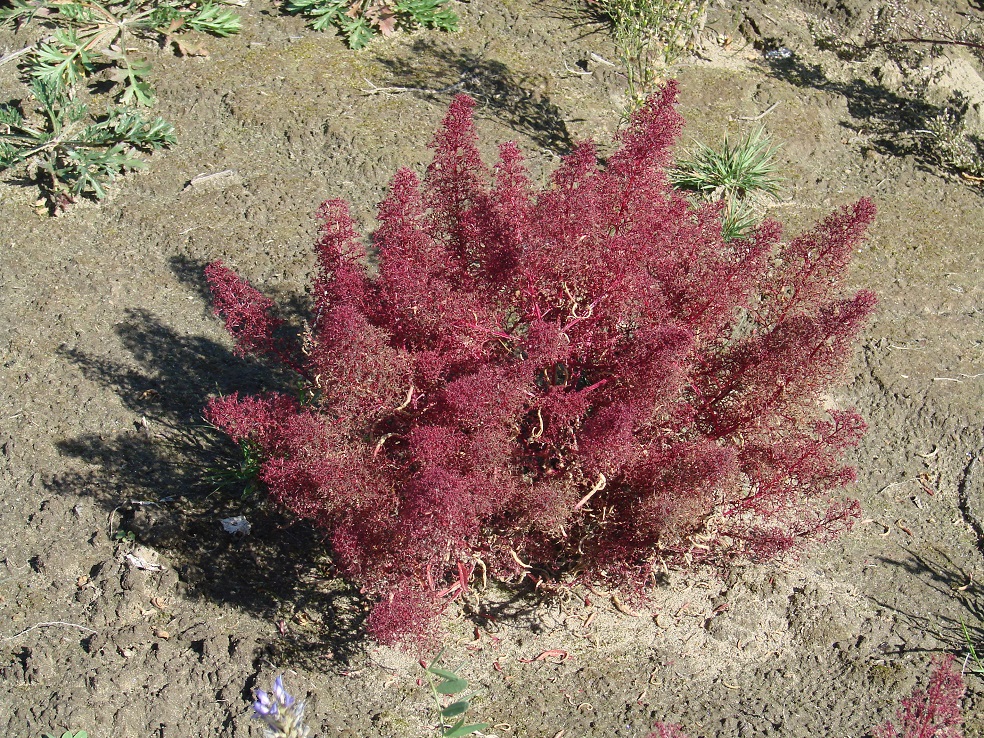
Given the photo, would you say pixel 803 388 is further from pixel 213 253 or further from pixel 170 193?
pixel 170 193

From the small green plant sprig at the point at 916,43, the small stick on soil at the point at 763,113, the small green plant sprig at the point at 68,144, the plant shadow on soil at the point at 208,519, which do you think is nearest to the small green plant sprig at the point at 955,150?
the small green plant sprig at the point at 916,43

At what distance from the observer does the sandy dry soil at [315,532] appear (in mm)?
3295

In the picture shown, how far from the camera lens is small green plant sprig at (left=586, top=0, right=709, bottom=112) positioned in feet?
19.8

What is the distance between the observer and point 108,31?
19.0 ft

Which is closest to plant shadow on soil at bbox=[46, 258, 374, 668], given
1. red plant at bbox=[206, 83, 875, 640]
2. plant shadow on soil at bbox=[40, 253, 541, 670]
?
plant shadow on soil at bbox=[40, 253, 541, 670]

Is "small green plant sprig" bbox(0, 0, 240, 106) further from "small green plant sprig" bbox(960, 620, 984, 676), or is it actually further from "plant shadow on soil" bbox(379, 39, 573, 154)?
"small green plant sprig" bbox(960, 620, 984, 676)

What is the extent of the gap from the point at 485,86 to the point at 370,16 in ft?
3.15

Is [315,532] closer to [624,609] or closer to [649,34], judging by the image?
[624,609]

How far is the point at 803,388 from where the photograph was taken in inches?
122

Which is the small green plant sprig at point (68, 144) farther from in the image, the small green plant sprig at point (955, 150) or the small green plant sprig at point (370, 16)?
the small green plant sprig at point (955, 150)

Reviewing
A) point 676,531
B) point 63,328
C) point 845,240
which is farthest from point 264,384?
point 845,240

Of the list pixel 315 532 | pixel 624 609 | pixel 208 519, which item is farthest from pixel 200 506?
pixel 624 609

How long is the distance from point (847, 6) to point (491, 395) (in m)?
5.52

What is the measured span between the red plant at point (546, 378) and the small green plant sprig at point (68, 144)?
225 centimetres
